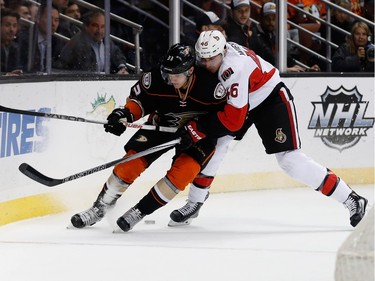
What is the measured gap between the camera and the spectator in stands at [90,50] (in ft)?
22.7

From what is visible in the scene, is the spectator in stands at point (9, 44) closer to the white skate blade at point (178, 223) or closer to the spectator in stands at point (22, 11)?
the spectator in stands at point (22, 11)

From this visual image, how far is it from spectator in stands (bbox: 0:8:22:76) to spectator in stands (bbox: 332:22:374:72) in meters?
2.85

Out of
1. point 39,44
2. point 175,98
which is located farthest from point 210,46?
point 39,44

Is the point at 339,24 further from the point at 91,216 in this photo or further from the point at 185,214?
the point at 91,216

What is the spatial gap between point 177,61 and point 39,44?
4.15 feet

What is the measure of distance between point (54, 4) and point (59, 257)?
1980 millimetres

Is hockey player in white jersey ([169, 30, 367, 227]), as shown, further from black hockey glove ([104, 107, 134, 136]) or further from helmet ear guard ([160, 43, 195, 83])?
black hockey glove ([104, 107, 134, 136])

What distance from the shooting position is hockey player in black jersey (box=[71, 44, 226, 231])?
574 cm

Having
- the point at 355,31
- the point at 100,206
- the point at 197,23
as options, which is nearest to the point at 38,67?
the point at 100,206

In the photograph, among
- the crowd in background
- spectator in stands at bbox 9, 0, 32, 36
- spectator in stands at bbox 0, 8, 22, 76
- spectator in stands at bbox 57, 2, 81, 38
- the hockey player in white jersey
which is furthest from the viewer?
spectator in stands at bbox 57, 2, 81, 38

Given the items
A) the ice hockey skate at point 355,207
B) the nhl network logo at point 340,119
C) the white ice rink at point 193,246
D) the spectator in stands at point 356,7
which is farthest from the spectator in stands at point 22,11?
Answer: the spectator in stands at point 356,7

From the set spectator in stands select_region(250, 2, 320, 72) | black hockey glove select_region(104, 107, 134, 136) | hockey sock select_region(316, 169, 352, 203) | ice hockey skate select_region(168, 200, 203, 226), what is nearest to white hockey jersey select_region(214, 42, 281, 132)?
black hockey glove select_region(104, 107, 134, 136)

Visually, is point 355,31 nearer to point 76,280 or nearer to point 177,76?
point 177,76

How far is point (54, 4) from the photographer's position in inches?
265
